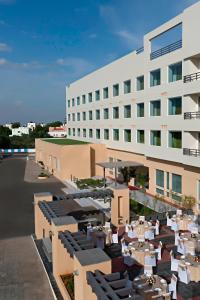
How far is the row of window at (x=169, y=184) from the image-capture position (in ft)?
78.3

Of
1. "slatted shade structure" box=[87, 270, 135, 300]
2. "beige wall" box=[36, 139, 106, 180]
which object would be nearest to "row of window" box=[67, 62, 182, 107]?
"beige wall" box=[36, 139, 106, 180]

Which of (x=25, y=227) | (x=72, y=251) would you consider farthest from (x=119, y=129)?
(x=72, y=251)

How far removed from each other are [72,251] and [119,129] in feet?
80.8

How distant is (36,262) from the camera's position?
14.6m

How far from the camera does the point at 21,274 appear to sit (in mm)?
13367

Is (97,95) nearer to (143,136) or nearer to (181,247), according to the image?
(143,136)

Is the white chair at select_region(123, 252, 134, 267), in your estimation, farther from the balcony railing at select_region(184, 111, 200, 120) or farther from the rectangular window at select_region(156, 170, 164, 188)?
the rectangular window at select_region(156, 170, 164, 188)

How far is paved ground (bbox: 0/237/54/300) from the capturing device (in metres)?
11.8

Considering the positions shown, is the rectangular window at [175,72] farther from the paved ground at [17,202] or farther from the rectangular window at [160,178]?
the paved ground at [17,202]

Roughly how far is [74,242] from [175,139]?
14988 millimetres

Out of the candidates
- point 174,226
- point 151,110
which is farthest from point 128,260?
point 151,110

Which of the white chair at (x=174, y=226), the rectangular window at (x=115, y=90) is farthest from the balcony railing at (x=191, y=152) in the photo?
the rectangular window at (x=115, y=90)

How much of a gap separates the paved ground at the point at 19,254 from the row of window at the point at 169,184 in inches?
391

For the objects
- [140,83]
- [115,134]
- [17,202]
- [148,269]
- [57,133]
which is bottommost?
[17,202]
